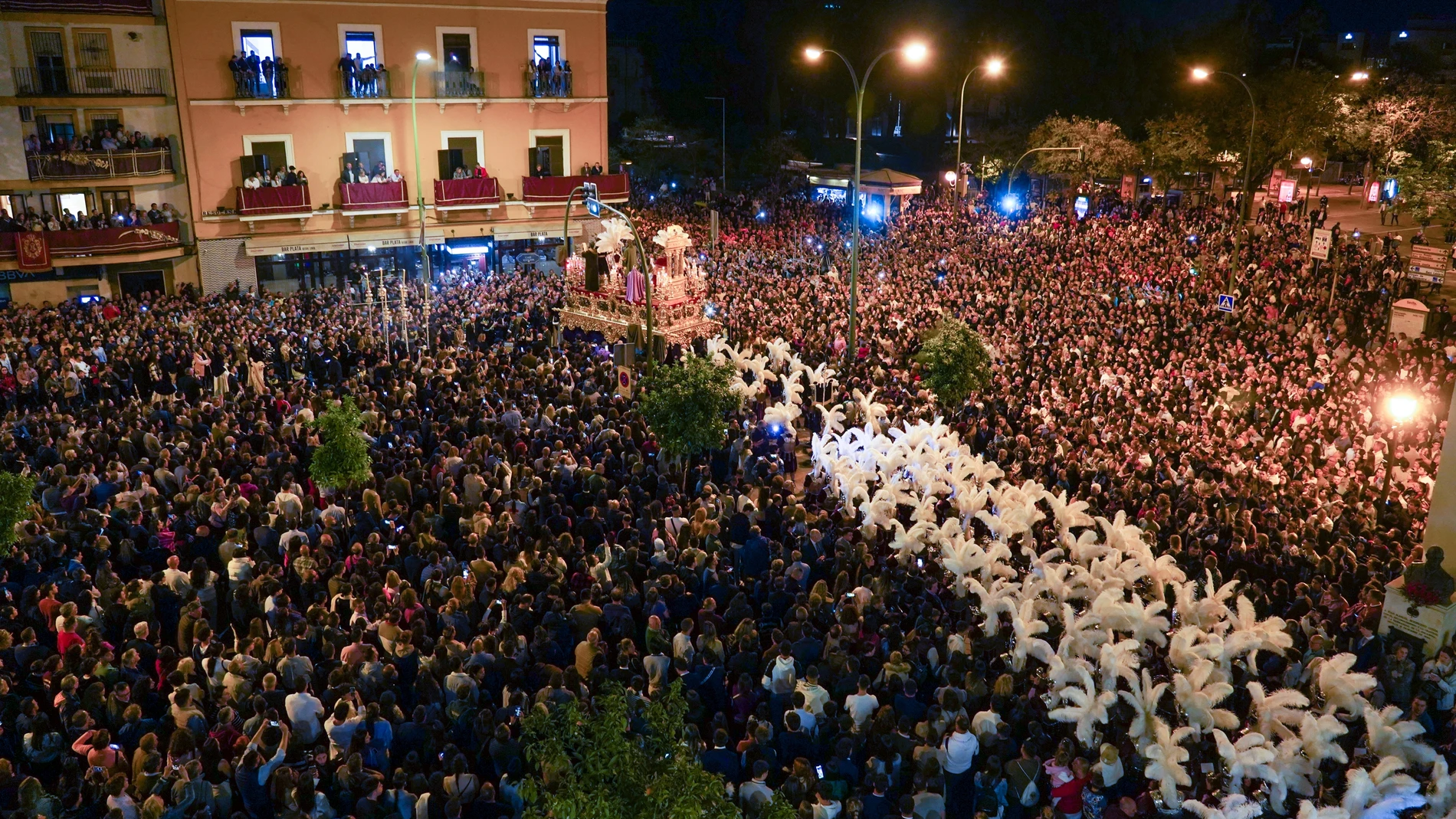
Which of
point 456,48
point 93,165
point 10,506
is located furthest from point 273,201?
point 10,506

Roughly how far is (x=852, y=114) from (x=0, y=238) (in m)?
39.6

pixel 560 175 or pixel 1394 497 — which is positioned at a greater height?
pixel 560 175

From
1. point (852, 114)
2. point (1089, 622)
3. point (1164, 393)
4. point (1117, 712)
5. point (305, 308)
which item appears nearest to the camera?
point (1117, 712)

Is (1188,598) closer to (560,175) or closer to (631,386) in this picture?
(631,386)

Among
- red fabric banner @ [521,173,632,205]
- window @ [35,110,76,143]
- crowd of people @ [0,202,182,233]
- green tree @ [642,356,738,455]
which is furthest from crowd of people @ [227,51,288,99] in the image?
green tree @ [642,356,738,455]

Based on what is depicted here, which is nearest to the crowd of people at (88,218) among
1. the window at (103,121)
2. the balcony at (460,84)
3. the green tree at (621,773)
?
the window at (103,121)

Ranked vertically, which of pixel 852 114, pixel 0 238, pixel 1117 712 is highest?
pixel 852 114

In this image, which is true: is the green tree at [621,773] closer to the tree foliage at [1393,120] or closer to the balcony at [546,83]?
the balcony at [546,83]

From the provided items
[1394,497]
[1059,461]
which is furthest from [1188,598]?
[1394,497]

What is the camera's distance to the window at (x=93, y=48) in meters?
28.0

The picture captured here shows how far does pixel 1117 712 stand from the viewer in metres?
9.19

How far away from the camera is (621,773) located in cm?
560

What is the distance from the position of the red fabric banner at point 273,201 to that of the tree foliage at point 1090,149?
85.5ft

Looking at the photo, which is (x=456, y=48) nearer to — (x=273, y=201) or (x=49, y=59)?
(x=273, y=201)
